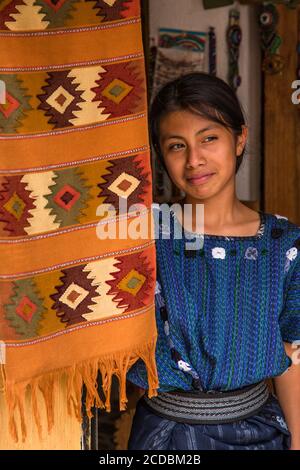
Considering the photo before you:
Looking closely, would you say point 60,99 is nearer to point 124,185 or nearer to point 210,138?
point 124,185

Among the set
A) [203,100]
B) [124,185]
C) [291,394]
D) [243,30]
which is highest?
[243,30]

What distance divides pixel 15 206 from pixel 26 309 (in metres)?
0.24

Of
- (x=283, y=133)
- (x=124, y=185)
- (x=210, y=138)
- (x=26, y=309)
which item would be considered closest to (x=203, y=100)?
(x=210, y=138)

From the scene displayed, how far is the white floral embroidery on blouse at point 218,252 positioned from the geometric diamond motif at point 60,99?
0.53 m

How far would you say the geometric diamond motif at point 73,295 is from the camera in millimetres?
1451

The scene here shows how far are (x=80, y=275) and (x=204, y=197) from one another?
15.5 inches

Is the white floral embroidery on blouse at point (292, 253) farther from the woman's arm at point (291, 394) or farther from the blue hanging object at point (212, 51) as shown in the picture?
the blue hanging object at point (212, 51)

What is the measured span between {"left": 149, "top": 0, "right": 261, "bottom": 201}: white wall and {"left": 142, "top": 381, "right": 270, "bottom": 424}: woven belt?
1.37 metres

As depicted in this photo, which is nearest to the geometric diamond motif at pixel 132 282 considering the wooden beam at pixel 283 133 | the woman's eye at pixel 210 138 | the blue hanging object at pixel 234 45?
the woman's eye at pixel 210 138

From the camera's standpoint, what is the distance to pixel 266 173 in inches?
106

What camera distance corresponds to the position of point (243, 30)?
2730mm

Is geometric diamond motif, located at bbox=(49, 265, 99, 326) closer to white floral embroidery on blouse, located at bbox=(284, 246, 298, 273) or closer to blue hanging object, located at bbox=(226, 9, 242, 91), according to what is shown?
white floral embroidery on blouse, located at bbox=(284, 246, 298, 273)
